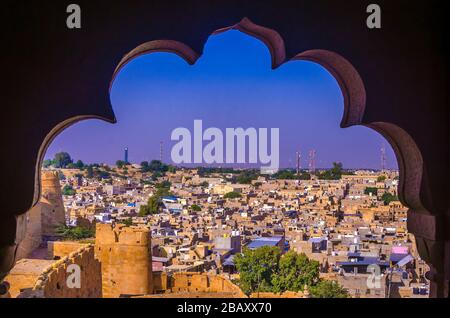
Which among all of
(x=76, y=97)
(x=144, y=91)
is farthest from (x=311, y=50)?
(x=144, y=91)

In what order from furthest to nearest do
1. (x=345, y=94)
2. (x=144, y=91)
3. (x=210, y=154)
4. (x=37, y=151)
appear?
(x=144, y=91) → (x=210, y=154) → (x=345, y=94) → (x=37, y=151)

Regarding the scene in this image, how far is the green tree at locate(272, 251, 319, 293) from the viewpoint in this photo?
16.0 meters

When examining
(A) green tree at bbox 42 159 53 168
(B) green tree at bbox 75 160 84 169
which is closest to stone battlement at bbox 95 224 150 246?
(A) green tree at bbox 42 159 53 168

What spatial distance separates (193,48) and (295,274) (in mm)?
15199

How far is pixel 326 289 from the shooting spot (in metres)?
14.4

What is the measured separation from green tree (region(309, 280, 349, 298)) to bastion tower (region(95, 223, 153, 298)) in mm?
3972

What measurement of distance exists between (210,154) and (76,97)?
668mm

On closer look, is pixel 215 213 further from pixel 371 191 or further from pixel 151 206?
pixel 371 191

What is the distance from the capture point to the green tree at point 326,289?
1410cm

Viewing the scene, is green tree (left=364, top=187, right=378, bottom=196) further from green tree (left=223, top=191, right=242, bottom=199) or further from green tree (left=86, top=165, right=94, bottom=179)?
green tree (left=86, top=165, right=94, bottom=179)

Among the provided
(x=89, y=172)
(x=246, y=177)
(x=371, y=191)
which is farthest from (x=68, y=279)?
(x=89, y=172)

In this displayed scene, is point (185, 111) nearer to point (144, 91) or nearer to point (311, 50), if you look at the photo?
point (144, 91)

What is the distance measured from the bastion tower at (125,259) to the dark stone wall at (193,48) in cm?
1323
